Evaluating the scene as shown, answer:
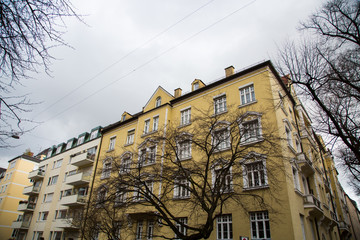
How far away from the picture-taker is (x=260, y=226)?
46.0 ft

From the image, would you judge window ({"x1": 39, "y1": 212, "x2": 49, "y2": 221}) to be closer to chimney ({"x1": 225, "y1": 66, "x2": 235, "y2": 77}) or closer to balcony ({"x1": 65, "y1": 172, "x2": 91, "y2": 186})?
balcony ({"x1": 65, "y1": 172, "x2": 91, "y2": 186})

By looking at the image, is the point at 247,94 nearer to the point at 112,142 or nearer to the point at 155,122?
the point at 155,122

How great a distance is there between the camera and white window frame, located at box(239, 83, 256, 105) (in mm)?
18578

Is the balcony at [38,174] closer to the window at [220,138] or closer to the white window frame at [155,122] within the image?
the white window frame at [155,122]

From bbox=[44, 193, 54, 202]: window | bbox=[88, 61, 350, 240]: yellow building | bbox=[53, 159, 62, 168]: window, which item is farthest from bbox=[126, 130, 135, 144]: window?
bbox=[44, 193, 54, 202]: window

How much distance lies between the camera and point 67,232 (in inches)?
1142

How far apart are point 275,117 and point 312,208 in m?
6.89

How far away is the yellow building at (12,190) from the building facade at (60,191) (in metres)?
4.60

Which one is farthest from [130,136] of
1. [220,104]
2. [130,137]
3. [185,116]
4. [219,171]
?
[219,171]

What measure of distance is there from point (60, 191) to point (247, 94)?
99.7 feet

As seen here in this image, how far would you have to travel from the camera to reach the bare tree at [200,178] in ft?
38.6

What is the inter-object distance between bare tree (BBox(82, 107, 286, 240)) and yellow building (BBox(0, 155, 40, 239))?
3562 cm

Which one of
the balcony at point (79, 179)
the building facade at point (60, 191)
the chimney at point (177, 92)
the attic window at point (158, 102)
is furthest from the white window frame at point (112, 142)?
the chimney at point (177, 92)

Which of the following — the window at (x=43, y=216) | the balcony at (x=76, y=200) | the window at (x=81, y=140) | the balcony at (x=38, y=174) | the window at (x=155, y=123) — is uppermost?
the window at (x=81, y=140)
